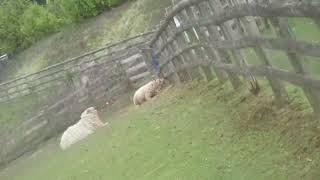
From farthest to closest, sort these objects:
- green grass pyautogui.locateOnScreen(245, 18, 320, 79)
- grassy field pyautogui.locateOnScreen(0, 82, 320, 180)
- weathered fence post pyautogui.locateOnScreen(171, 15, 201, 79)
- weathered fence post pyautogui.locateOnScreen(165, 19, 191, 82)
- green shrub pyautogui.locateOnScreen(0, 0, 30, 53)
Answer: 1. green shrub pyautogui.locateOnScreen(0, 0, 30, 53)
2. weathered fence post pyautogui.locateOnScreen(165, 19, 191, 82)
3. weathered fence post pyautogui.locateOnScreen(171, 15, 201, 79)
4. green grass pyautogui.locateOnScreen(245, 18, 320, 79)
5. grassy field pyautogui.locateOnScreen(0, 82, 320, 180)

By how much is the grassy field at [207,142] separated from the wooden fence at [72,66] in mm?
9580

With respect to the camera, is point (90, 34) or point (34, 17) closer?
point (90, 34)

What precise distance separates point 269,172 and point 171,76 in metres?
10.4

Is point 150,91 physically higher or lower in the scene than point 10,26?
lower

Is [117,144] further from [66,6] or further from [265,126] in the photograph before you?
[66,6]

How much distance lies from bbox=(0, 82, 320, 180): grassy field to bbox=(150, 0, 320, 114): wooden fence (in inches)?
13.1

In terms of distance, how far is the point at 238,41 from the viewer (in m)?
8.16

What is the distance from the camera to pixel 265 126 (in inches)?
304

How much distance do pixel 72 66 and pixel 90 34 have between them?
37.2ft

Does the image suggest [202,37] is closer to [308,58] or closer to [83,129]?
[308,58]

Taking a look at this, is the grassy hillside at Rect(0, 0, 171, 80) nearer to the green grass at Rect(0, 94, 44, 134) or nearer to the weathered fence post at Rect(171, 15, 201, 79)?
the green grass at Rect(0, 94, 44, 134)

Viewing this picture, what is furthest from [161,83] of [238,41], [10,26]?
[10,26]

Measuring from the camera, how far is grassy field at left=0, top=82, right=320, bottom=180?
21.9 feet

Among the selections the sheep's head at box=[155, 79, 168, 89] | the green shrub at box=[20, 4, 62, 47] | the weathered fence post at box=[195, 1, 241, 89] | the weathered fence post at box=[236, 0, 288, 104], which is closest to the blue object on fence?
the sheep's head at box=[155, 79, 168, 89]
